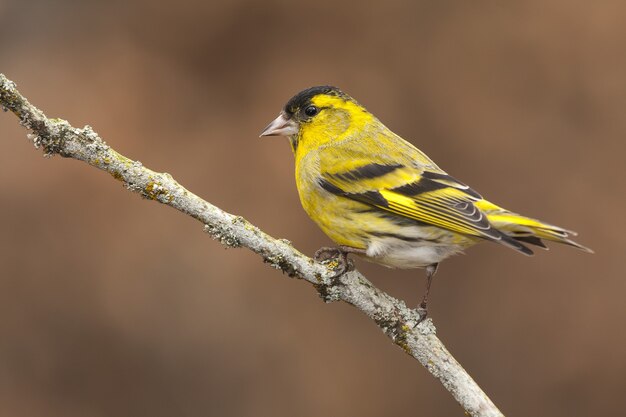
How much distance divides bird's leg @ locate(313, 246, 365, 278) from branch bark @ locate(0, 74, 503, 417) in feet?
0.13

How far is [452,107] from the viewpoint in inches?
368

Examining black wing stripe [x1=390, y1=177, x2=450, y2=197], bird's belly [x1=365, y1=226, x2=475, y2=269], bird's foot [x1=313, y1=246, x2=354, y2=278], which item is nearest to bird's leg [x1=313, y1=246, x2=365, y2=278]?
bird's foot [x1=313, y1=246, x2=354, y2=278]

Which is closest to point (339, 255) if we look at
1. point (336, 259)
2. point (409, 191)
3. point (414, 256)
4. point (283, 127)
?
point (336, 259)

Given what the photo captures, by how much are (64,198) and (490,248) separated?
4.21 m

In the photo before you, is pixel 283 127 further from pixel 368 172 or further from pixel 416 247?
pixel 416 247

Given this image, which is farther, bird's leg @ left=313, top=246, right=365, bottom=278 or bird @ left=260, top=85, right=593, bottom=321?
bird @ left=260, top=85, right=593, bottom=321

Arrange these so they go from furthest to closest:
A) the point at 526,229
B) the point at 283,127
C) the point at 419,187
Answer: the point at 283,127, the point at 419,187, the point at 526,229

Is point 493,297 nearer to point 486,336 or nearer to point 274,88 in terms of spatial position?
point 486,336

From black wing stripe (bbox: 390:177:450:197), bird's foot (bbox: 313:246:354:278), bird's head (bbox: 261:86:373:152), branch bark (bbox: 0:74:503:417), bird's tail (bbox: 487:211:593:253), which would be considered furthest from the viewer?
bird's head (bbox: 261:86:373:152)

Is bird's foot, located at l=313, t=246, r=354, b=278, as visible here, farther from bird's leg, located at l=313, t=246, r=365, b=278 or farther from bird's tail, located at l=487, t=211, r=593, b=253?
bird's tail, located at l=487, t=211, r=593, b=253

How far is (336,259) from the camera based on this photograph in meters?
4.34

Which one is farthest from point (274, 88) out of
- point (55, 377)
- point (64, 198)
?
point (55, 377)

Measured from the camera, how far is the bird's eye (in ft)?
18.2

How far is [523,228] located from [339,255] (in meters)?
1.04
